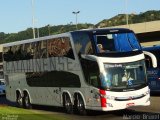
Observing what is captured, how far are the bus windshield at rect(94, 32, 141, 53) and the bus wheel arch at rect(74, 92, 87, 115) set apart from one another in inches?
93.6

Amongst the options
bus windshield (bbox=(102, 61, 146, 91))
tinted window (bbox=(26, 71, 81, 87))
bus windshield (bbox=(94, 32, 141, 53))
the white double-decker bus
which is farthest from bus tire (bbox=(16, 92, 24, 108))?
bus windshield (bbox=(102, 61, 146, 91))

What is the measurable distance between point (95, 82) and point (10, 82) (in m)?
11.3

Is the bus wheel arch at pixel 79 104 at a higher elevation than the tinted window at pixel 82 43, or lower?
lower

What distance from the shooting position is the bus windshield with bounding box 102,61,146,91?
61.5ft

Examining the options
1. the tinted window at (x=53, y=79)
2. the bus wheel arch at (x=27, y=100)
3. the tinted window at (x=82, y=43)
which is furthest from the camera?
the bus wheel arch at (x=27, y=100)

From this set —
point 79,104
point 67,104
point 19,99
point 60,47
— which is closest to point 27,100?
point 19,99

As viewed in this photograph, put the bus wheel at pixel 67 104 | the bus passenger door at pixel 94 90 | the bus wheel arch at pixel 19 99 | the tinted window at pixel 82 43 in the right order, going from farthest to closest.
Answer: the bus wheel arch at pixel 19 99
the bus wheel at pixel 67 104
the tinted window at pixel 82 43
the bus passenger door at pixel 94 90

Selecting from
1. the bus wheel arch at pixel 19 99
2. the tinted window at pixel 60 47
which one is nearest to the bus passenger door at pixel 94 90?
the tinted window at pixel 60 47

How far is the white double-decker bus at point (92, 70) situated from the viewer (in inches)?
739

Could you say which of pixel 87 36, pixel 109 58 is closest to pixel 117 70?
pixel 109 58

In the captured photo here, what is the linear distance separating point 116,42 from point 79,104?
303cm

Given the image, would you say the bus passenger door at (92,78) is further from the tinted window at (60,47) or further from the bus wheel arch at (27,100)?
the bus wheel arch at (27,100)

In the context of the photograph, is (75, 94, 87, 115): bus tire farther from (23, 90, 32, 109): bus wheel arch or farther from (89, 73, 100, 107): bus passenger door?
(23, 90, 32, 109): bus wheel arch

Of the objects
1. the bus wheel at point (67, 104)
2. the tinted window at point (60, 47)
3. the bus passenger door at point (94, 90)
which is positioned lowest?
the bus wheel at point (67, 104)
